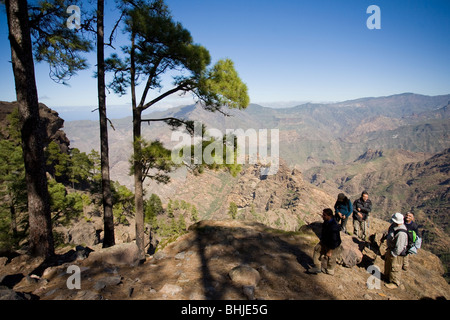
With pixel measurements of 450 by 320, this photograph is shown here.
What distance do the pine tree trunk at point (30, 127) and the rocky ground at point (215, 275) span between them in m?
0.94

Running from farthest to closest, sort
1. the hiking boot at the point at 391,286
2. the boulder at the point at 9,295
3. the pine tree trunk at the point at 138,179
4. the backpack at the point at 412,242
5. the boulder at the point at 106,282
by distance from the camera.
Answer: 1. the pine tree trunk at the point at 138,179
2. the backpack at the point at 412,242
3. the hiking boot at the point at 391,286
4. the boulder at the point at 106,282
5. the boulder at the point at 9,295

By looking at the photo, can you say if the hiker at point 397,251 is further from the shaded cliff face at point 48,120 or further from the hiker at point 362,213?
the shaded cliff face at point 48,120

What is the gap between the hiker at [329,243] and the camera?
617 centimetres

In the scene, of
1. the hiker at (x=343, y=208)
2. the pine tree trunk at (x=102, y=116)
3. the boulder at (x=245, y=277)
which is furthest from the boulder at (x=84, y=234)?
the hiker at (x=343, y=208)

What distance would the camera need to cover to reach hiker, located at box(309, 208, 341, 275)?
6.17 meters

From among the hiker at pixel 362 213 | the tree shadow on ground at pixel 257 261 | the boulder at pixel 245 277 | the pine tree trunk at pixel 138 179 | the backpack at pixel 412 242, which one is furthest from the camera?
the hiker at pixel 362 213

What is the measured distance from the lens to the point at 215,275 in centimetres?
612

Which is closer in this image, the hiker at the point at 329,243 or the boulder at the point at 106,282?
the boulder at the point at 106,282

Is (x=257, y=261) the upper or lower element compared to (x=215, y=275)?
lower

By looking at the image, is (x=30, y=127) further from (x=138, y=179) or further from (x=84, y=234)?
(x=84, y=234)

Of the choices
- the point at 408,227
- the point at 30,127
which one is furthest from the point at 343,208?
the point at 30,127

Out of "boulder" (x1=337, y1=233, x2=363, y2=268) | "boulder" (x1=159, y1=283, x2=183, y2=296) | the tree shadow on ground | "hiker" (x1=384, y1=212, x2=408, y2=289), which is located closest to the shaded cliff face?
the tree shadow on ground

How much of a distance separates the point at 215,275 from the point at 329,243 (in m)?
3.37
